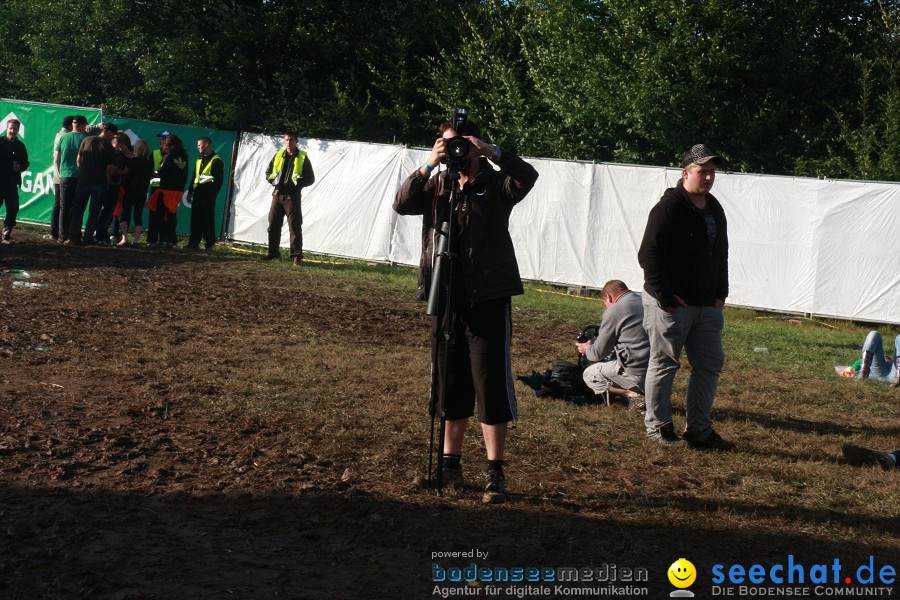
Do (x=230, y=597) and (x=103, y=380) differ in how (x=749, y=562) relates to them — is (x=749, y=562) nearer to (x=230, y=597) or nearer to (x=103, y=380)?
(x=230, y=597)

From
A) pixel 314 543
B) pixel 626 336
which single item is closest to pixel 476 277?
pixel 314 543

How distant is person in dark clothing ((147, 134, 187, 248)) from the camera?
57.4ft

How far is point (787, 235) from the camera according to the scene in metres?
16.0

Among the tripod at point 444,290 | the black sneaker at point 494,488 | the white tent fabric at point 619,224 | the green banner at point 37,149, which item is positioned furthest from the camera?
the green banner at point 37,149

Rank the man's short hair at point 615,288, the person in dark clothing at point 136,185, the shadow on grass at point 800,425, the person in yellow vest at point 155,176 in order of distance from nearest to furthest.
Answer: the shadow on grass at point 800,425, the man's short hair at point 615,288, the person in dark clothing at point 136,185, the person in yellow vest at point 155,176

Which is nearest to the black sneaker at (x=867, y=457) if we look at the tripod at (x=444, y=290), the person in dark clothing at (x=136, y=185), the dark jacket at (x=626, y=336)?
the dark jacket at (x=626, y=336)

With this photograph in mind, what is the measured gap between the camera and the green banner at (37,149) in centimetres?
1966

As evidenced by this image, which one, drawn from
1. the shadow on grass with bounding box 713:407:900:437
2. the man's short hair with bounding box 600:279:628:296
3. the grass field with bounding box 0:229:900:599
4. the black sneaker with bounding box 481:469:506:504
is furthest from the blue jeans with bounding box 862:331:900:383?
the black sneaker with bounding box 481:469:506:504

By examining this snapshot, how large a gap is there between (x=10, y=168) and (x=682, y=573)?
585 inches

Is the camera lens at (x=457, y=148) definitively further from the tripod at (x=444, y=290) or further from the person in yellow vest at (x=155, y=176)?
the person in yellow vest at (x=155, y=176)

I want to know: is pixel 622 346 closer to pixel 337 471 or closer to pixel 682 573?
pixel 337 471

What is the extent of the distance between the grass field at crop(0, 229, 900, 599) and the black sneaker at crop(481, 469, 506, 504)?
0.28 feet

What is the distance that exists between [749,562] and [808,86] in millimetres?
17393

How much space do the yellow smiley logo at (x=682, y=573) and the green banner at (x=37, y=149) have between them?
1761cm
